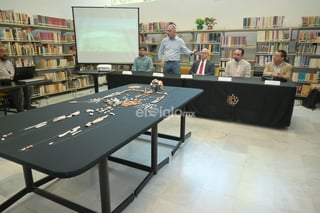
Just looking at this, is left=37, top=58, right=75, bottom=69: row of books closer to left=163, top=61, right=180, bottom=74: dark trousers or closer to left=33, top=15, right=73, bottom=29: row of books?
left=33, top=15, right=73, bottom=29: row of books

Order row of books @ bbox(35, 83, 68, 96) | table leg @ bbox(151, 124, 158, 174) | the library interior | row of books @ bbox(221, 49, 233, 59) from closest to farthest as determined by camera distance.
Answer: the library interior
table leg @ bbox(151, 124, 158, 174)
row of books @ bbox(35, 83, 68, 96)
row of books @ bbox(221, 49, 233, 59)

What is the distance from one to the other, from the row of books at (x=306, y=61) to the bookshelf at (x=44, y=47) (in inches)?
224

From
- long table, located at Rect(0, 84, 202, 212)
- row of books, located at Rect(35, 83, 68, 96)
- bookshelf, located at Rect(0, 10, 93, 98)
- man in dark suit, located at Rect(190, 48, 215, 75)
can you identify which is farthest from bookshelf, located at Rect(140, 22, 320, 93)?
long table, located at Rect(0, 84, 202, 212)

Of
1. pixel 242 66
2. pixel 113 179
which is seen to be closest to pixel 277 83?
pixel 242 66

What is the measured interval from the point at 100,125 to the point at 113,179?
0.84m

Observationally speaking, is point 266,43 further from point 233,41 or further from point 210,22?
point 210,22

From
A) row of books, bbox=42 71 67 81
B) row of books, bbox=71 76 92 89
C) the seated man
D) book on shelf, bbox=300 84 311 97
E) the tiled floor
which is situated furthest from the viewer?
row of books, bbox=71 76 92 89

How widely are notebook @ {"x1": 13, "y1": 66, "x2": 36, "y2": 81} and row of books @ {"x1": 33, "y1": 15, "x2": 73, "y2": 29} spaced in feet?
5.76

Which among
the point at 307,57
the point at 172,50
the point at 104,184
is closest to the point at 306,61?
the point at 307,57

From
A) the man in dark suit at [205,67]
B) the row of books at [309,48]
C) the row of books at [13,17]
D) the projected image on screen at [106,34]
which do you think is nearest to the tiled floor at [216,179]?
the man in dark suit at [205,67]

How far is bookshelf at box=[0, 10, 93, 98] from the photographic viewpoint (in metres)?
4.64

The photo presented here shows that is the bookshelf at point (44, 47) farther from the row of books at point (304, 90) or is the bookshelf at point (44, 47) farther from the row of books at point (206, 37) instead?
the row of books at point (304, 90)

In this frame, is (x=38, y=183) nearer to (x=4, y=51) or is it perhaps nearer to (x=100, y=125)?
(x=100, y=125)

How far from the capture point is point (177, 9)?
647 cm
